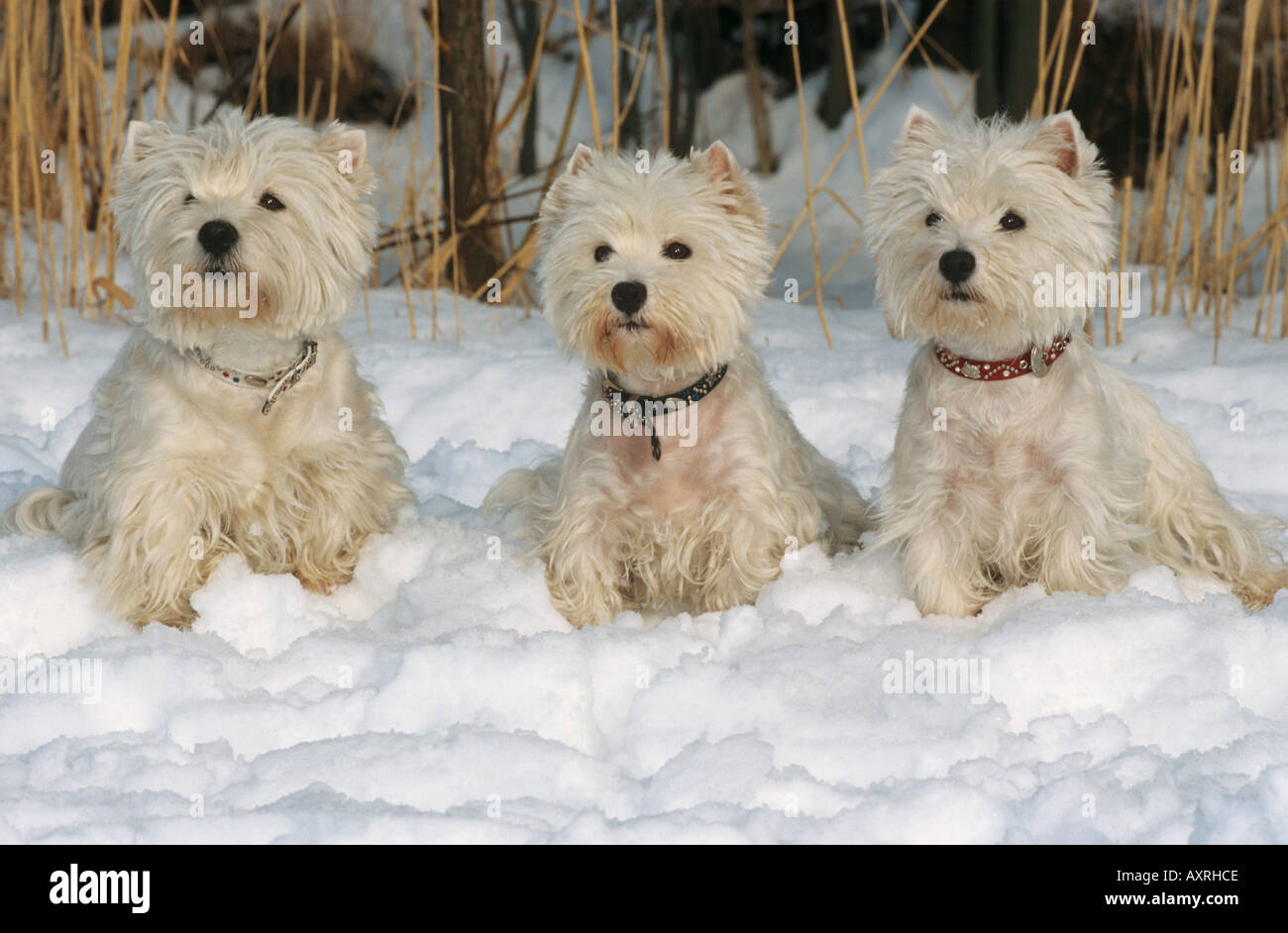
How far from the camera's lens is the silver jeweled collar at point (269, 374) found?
362cm

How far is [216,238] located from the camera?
3363 mm

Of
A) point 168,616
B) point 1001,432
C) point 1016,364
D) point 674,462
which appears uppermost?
point 1016,364

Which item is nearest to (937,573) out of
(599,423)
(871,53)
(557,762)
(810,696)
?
(810,696)

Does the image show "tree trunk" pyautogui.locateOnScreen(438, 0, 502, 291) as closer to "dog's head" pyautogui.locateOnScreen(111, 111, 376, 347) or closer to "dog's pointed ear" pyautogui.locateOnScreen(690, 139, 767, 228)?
"dog's head" pyautogui.locateOnScreen(111, 111, 376, 347)

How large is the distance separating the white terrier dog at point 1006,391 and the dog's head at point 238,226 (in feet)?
4.29

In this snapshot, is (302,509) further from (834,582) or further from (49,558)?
(834,582)

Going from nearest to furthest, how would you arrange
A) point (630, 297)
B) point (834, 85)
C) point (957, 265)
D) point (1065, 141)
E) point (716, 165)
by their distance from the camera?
1. point (957, 265)
2. point (1065, 141)
3. point (630, 297)
4. point (716, 165)
5. point (834, 85)

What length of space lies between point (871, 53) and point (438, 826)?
9.63 meters

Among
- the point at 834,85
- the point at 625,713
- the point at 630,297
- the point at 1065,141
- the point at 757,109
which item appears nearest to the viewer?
the point at 625,713

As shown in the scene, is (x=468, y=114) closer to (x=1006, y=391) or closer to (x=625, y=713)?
(x=1006, y=391)

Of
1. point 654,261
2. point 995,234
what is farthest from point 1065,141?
point 654,261

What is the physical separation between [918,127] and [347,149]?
55.0 inches

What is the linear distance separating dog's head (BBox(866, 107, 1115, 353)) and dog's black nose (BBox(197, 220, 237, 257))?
149cm

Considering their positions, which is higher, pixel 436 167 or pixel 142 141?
pixel 142 141
